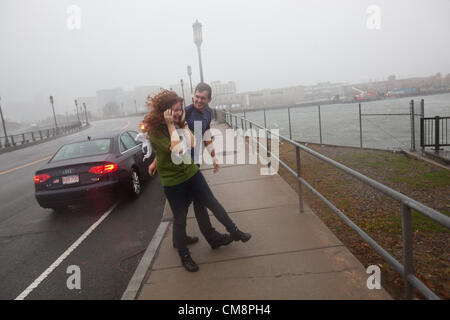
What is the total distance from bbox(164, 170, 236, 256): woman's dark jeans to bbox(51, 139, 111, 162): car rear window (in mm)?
4125

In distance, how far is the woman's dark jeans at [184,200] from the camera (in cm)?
378

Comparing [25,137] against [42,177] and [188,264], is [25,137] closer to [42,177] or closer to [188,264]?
[42,177]

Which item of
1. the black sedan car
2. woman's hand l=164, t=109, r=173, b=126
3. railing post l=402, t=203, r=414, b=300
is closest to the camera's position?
railing post l=402, t=203, r=414, b=300

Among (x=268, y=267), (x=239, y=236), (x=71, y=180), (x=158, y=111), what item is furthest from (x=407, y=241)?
(x=71, y=180)

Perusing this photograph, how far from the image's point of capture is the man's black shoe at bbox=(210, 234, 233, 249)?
13.8 ft

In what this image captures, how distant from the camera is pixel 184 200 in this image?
3838mm

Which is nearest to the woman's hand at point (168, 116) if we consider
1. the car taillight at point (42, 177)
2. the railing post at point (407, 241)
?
the railing post at point (407, 241)

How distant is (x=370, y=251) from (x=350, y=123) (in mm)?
60385

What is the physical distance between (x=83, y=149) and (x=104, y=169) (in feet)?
3.94

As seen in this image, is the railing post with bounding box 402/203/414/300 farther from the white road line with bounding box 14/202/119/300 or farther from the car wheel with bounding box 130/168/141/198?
the car wheel with bounding box 130/168/141/198

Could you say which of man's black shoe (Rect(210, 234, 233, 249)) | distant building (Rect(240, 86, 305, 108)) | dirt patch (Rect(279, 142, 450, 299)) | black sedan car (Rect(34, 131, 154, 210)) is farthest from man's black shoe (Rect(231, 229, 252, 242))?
distant building (Rect(240, 86, 305, 108))

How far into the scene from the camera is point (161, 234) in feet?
16.5
